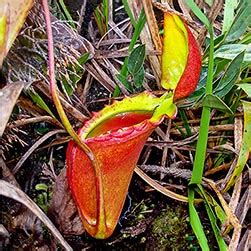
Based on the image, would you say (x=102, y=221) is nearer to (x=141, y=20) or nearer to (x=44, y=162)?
(x=44, y=162)

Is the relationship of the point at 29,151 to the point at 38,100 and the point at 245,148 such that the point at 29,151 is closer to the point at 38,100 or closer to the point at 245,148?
the point at 38,100

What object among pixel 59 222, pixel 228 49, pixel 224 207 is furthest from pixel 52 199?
pixel 228 49

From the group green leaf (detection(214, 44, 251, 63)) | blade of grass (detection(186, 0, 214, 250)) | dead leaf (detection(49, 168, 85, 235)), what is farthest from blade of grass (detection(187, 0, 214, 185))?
dead leaf (detection(49, 168, 85, 235))

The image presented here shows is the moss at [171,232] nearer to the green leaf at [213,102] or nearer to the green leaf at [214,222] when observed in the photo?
the green leaf at [214,222]

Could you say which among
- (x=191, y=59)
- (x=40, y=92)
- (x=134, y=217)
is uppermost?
(x=191, y=59)

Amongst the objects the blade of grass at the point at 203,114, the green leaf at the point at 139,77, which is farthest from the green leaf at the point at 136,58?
the blade of grass at the point at 203,114

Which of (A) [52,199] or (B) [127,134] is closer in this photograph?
(B) [127,134]

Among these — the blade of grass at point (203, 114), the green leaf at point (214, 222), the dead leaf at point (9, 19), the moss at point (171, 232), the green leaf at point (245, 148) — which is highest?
the dead leaf at point (9, 19)

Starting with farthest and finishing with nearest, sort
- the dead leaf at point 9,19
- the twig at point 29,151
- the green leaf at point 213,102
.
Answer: the twig at point 29,151 → the green leaf at point 213,102 → the dead leaf at point 9,19
